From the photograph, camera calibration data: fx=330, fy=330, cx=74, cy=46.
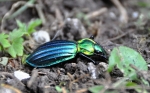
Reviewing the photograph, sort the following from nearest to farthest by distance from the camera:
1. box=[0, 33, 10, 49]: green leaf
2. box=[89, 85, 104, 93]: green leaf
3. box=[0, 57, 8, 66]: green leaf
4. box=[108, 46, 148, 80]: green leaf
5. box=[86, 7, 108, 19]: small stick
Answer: box=[89, 85, 104, 93]: green leaf
box=[108, 46, 148, 80]: green leaf
box=[0, 57, 8, 66]: green leaf
box=[0, 33, 10, 49]: green leaf
box=[86, 7, 108, 19]: small stick

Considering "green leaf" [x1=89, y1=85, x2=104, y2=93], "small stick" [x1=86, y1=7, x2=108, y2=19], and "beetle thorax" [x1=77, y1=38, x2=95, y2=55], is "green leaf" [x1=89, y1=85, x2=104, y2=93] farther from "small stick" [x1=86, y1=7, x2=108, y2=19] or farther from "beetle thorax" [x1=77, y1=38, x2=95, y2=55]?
"small stick" [x1=86, y1=7, x2=108, y2=19]

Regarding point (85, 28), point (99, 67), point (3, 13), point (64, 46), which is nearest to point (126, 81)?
point (99, 67)

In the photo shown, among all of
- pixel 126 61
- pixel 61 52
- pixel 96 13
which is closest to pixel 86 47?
pixel 61 52

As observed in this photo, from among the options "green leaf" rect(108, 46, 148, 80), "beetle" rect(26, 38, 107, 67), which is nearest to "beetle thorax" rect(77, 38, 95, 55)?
"beetle" rect(26, 38, 107, 67)

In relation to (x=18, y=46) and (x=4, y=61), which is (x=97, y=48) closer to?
(x=18, y=46)

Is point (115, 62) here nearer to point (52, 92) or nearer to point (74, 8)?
point (52, 92)
